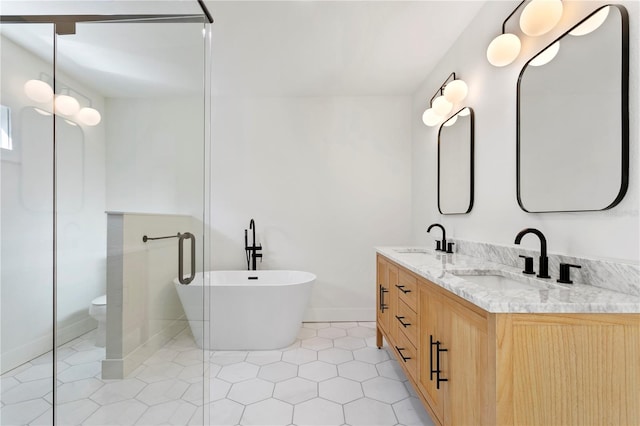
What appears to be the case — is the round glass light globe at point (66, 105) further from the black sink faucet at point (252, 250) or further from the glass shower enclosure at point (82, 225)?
the black sink faucet at point (252, 250)

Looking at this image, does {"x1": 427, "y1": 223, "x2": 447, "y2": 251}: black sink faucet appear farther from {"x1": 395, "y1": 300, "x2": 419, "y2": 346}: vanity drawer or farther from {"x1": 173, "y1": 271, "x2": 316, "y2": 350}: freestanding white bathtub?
{"x1": 173, "y1": 271, "x2": 316, "y2": 350}: freestanding white bathtub

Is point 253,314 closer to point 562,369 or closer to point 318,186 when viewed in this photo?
point 318,186

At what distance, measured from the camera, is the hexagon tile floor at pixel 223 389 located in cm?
134

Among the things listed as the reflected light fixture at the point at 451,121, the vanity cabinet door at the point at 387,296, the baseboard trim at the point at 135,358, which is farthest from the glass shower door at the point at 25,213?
the reflected light fixture at the point at 451,121

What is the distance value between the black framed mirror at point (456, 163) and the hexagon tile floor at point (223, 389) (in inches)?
52.0

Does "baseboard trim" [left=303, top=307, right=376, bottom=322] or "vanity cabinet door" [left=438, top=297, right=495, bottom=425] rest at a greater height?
"vanity cabinet door" [left=438, top=297, right=495, bottom=425]

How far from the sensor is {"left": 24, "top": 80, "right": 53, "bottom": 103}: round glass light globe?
1.38 metres

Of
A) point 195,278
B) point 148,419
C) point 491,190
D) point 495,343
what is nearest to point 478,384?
point 495,343

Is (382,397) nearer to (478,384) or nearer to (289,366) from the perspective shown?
(289,366)

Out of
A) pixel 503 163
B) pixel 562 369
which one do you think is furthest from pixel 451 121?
pixel 562 369

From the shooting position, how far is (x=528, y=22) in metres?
1.32

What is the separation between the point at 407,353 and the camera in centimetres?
175

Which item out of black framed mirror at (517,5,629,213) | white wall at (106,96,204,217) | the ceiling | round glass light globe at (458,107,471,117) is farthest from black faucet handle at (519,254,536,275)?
white wall at (106,96,204,217)

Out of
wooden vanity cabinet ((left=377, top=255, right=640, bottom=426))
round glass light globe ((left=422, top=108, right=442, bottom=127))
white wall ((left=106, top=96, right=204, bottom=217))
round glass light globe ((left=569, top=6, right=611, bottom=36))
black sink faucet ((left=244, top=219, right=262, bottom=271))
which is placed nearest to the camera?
wooden vanity cabinet ((left=377, top=255, right=640, bottom=426))
